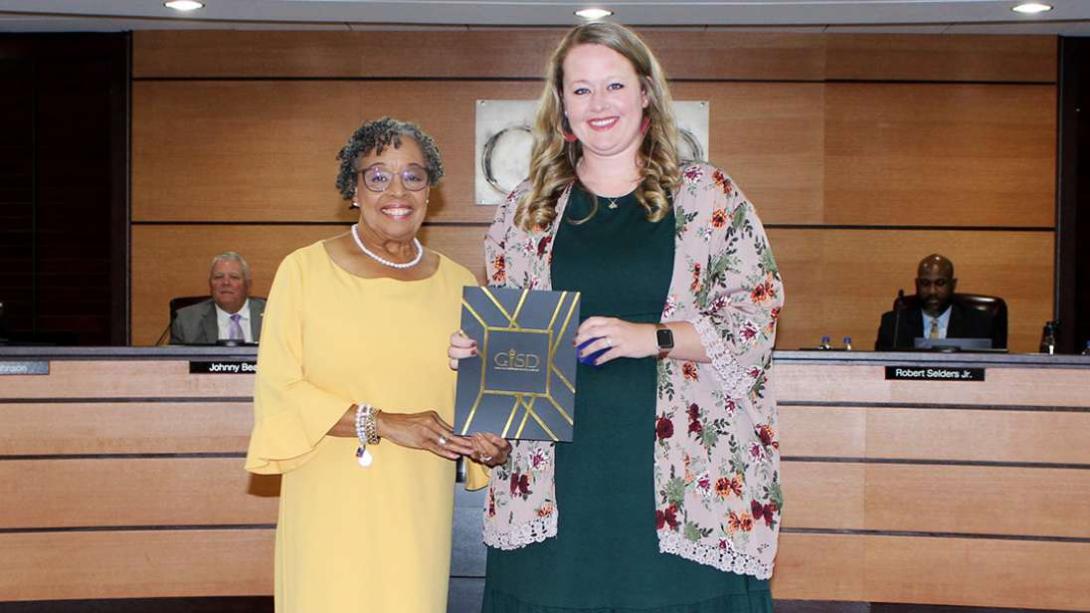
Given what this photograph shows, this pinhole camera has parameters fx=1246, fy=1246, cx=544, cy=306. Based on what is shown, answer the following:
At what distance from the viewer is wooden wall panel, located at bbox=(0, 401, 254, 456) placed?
17.2 ft

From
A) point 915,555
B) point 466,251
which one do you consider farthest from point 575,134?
point 466,251

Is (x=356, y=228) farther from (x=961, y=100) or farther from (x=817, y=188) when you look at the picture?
(x=961, y=100)

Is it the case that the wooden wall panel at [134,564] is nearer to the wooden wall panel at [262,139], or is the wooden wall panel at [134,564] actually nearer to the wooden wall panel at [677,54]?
the wooden wall panel at [262,139]

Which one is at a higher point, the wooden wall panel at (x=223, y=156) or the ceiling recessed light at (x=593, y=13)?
the ceiling recessed light at (x=593, y=13)

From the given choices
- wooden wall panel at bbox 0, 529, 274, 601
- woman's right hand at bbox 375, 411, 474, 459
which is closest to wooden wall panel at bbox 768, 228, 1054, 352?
wooden wall panel at bbox 0, 529, 274, 601

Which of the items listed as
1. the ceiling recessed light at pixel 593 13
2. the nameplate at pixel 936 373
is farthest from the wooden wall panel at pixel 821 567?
the ceiling recessed light at pixel 593 13

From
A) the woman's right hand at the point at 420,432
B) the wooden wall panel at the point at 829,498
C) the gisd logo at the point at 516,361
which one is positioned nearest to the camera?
the gisd logo at the point at 516,361

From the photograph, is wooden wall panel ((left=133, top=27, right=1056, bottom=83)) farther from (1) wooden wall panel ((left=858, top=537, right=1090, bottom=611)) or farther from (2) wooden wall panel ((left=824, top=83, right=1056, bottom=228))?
(1) wooden wall panel ((left=858, top=537, right=1090, bottom=611))

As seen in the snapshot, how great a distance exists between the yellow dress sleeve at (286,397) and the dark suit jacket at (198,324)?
414cm

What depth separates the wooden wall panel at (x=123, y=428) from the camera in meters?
5.25

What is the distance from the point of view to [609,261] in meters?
2.27

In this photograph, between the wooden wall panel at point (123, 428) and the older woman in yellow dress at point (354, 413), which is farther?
the wooden wall panel at point (123, 428)

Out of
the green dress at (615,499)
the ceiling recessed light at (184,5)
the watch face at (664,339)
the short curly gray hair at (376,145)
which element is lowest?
the green dress at (615,499)

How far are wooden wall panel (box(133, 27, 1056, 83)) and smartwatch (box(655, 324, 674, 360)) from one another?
249 inches
